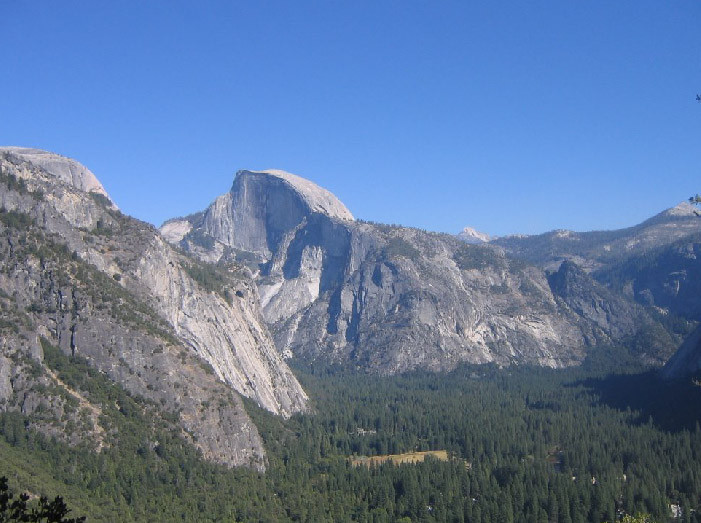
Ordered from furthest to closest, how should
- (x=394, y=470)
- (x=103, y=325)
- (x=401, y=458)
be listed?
1. (x=401, y=458)
2. (x=394, y=470)
3. (x=103, y=325)

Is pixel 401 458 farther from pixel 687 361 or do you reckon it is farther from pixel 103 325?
pixel 687 361

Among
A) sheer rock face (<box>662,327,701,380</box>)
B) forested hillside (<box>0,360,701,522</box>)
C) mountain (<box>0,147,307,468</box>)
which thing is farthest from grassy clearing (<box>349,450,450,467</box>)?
sheer rock face (<box>662,327,701,380</box>)

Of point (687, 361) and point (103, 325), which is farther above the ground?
point (103, 325)

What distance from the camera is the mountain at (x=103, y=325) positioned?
98.6 metres

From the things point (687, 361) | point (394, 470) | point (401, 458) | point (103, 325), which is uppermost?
point (103, 325)

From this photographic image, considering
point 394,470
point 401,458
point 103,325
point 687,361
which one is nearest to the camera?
point 103,325

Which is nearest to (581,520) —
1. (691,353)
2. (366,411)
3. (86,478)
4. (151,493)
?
(151,493)

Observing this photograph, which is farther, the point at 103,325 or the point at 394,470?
the point at 394,470

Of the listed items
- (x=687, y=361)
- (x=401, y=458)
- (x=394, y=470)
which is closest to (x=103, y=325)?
(x=394, y=470)

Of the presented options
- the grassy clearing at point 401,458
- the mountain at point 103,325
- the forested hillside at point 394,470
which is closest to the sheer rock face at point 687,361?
the forested hillside at point 394,470

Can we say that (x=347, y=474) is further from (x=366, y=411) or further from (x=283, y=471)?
(x=366, y=411)

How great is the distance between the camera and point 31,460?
281 feet

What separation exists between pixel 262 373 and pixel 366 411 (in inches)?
1036

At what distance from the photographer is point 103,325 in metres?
113
